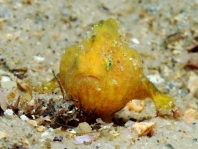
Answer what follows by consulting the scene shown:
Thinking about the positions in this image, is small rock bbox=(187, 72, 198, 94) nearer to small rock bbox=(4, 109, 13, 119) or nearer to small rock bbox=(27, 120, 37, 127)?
small rock bbox=(27, 120, 37, 127)

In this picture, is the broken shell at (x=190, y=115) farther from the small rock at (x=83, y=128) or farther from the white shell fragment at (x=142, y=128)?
the small rock at (x=83, y=128)

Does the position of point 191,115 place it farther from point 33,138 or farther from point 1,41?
point 1,41

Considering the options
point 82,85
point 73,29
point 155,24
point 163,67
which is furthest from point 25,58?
point 155,24

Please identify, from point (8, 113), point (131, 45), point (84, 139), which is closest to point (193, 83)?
point (131, 45)

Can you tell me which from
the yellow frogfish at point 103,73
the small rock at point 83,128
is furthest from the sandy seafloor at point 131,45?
the yellow frogfish at point 103,73

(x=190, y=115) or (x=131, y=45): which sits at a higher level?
(x=131, y=45)

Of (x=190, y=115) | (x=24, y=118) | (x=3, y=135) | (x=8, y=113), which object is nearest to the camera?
(x=3, y=135)

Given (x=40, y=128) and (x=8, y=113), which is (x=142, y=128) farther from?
(x=8, y=113)

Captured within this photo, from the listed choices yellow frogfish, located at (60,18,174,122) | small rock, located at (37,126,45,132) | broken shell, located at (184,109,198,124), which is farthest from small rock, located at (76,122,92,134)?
broken shell, located at (184,109,198,124)
